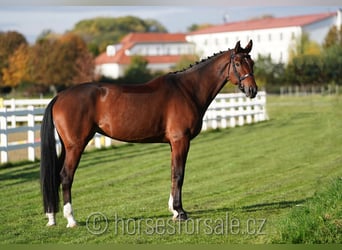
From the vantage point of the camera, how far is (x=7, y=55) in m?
66.5

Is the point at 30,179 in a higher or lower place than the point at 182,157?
lower

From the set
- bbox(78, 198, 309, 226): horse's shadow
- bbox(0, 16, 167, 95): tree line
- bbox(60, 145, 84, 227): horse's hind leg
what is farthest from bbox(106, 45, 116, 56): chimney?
bbox(60, 145, 84, 227): horse's hind leg

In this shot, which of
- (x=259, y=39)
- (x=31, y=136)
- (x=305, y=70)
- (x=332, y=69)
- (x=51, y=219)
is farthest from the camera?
(x=259, y=39)

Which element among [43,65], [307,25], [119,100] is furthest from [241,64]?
[307,25]

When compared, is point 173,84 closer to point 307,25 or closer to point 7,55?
point 7,55

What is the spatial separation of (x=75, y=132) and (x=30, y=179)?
5.62 metres

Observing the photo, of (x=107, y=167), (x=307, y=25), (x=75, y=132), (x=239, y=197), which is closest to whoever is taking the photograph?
(x=75, y=132)

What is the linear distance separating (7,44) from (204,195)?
184ft

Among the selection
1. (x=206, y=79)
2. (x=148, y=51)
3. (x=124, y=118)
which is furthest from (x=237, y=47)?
(x=148, y=51)

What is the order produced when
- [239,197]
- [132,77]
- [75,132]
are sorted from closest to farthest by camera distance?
[75,132], [239,197], [132,77]

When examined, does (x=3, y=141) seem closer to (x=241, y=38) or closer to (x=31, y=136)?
(x=31, y=136)

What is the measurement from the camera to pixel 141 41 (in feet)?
359

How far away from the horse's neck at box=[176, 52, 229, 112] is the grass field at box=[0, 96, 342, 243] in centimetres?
Result: 156

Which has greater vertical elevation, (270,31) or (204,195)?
(270,31)
